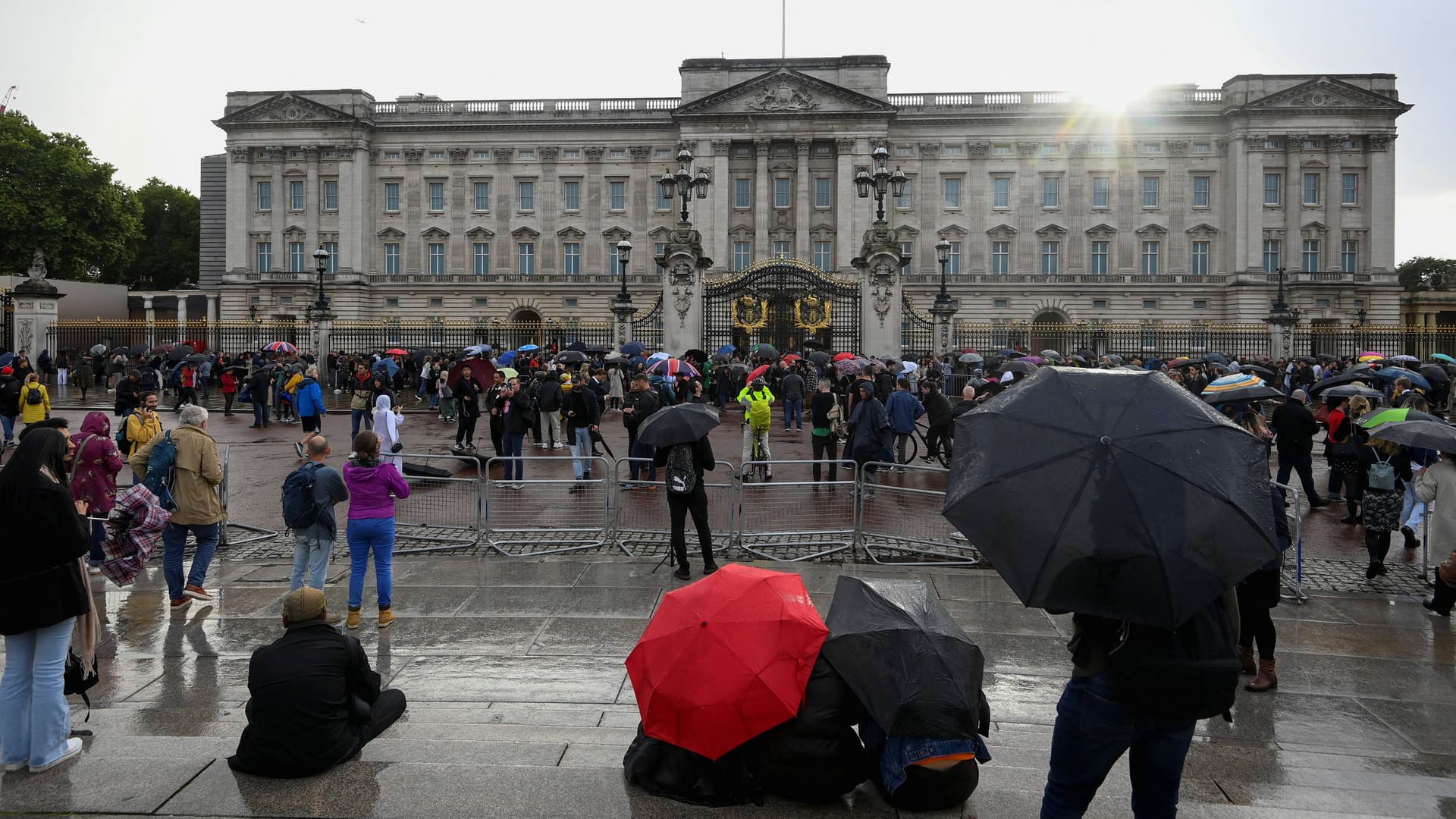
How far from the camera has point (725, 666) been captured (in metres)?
4.72

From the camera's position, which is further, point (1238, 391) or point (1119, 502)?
point (1238, 391)

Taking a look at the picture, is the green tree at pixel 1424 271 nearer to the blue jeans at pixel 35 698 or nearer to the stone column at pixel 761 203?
the stone column at pixel 761 203

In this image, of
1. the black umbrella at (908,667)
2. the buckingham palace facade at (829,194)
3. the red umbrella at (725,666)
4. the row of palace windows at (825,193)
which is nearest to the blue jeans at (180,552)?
the red umbrella at (725,666)

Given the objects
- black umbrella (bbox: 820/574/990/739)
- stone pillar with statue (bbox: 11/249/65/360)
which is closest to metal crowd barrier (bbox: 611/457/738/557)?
black umbrella (bbox: 820/574/990/739)

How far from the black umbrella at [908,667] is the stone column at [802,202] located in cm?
5624

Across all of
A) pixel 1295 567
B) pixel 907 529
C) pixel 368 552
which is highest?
pixel 368 552

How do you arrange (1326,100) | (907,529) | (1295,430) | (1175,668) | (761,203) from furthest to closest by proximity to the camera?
1. (761,203)
2. (1326,100)
3. (1295,430)
4. (907,529)
5. (1175,668)

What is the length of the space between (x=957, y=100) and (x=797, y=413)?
44221mm

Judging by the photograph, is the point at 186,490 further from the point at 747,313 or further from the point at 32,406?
the point at 747,313

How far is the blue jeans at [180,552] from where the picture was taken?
350 inches

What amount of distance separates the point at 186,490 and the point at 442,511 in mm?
2900

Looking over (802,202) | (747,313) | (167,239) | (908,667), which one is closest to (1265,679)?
(908,667)

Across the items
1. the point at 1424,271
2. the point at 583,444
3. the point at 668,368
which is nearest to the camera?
the point at 583,444

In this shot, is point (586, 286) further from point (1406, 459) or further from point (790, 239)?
point (1406, 459)
